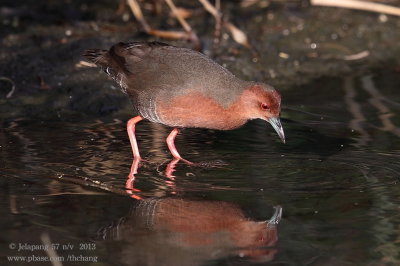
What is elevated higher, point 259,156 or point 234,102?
point 234,102

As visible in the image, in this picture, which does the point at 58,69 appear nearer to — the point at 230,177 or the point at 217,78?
the point at 217,78

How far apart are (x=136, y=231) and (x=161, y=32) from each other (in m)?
4.99

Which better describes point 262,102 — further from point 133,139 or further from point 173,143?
point 133,139

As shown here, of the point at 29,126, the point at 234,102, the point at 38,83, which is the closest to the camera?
the point at 234,102

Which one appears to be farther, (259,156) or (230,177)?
(259,156)

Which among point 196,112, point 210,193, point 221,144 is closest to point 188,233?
point 210,193

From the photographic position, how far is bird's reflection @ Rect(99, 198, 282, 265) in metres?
4.88

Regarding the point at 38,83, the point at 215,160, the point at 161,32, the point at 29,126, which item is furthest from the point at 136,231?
the point at 161,32

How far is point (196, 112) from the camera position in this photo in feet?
22.1

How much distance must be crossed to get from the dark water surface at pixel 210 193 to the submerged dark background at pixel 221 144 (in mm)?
16

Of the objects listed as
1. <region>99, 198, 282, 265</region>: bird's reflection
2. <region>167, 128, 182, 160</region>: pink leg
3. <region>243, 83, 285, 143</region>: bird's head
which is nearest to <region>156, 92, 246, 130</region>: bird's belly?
<region>243, 83, 285, 143</region>: bird's head

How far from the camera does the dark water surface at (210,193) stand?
197 inches

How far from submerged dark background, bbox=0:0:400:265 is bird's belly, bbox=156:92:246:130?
307 millimetres

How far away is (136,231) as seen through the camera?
5.24 metres
